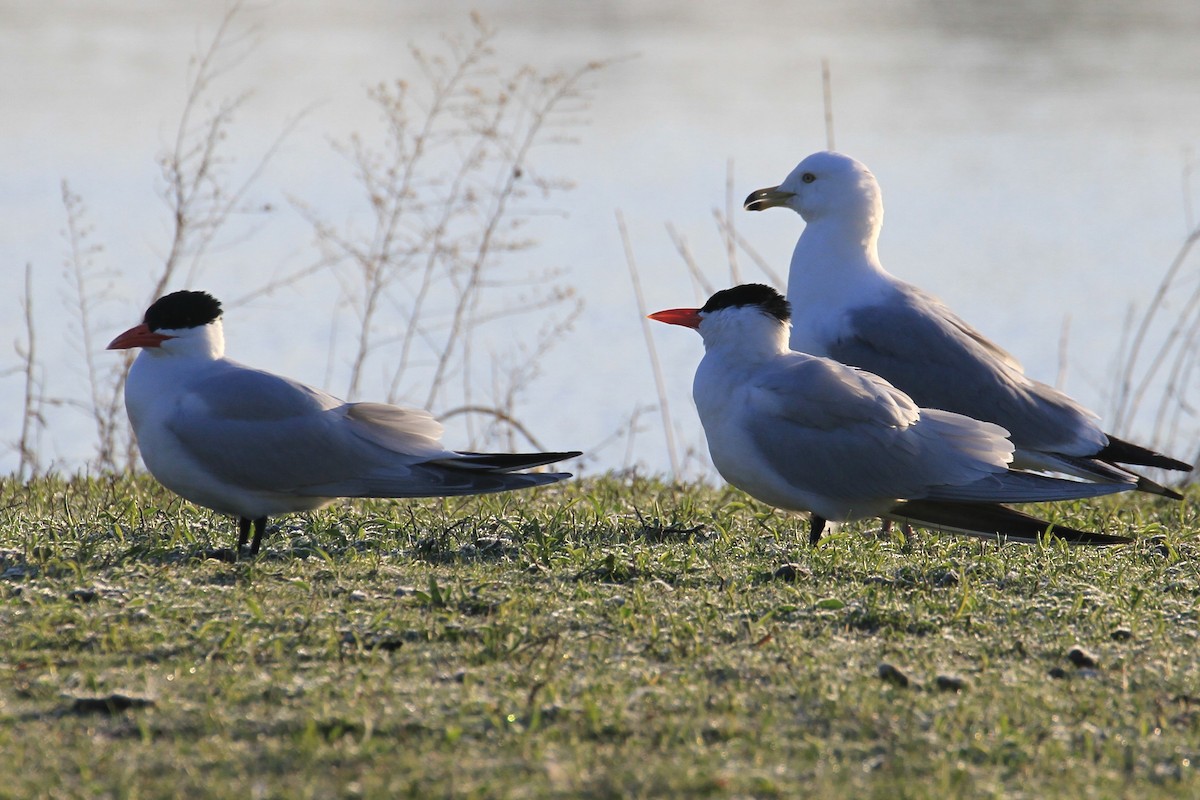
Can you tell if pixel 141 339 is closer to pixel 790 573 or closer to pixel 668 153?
pixel 790 573

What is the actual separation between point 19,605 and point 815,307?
3642mm

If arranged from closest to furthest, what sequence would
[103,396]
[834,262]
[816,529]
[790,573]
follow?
[790,573] < [816,529] < [834,262] < [103,396]

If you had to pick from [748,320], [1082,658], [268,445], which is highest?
[748,320]

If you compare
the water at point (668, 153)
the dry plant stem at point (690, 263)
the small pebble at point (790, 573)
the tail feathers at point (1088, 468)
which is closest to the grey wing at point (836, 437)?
the small pebble at point (790, 573)

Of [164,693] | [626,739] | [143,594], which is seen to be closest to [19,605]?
[143,594]

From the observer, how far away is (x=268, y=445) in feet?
16.1

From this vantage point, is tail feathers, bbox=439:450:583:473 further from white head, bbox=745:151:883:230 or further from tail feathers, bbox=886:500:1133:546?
white head, bbox=745:151:883:230

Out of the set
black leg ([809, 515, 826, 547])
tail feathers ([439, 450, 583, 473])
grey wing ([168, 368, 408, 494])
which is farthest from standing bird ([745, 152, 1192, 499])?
grey wing ([168, 368, 408, 494])

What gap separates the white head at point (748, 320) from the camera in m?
5.38

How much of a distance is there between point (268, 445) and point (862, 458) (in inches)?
78.2

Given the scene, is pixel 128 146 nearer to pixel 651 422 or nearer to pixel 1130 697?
pixel 651 422

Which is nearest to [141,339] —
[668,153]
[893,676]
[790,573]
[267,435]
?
[267,435]

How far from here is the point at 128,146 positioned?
47.2 feet

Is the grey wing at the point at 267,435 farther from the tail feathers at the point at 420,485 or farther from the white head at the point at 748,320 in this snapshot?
the white head at the point at 748,320
